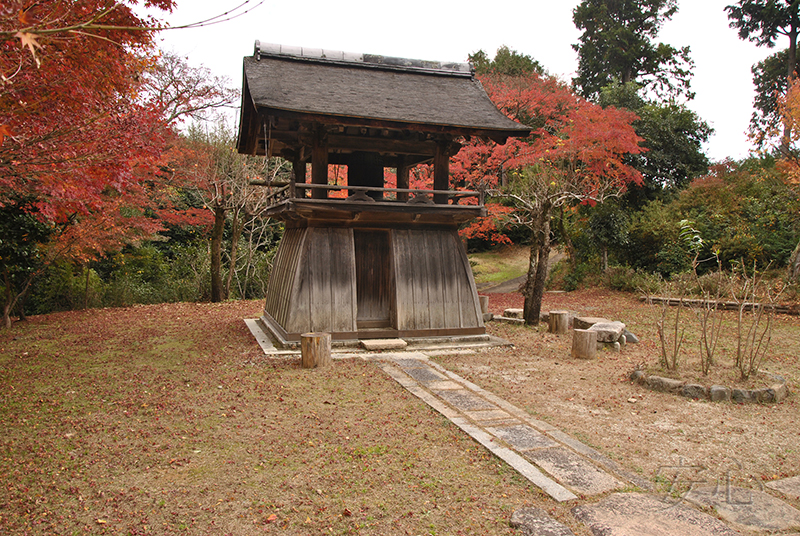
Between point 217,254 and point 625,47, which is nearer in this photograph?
point 217,254

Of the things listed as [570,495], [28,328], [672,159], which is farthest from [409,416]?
[672,159]

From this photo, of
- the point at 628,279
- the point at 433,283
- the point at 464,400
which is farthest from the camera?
the point at 628,279

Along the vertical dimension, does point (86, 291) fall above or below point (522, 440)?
above

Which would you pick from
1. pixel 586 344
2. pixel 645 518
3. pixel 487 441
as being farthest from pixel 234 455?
pixel 586 344

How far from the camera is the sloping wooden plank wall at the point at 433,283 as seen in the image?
10.3 metres

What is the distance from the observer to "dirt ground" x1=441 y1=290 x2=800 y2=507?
482 centimetres

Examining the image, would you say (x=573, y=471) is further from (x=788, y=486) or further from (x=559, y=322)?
(x=559, y=322)

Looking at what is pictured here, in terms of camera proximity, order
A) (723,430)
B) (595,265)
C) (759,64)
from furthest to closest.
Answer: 1. (759,64)
2. (595,265)
3. (723,430)

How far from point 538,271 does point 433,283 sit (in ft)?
10.7

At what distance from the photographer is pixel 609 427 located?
580 centimetres

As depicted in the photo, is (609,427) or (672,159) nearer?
(609,427)

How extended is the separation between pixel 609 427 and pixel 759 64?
31515 millimetres

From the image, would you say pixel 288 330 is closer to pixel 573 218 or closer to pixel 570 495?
pixel 570 495

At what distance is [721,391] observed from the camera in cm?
679
